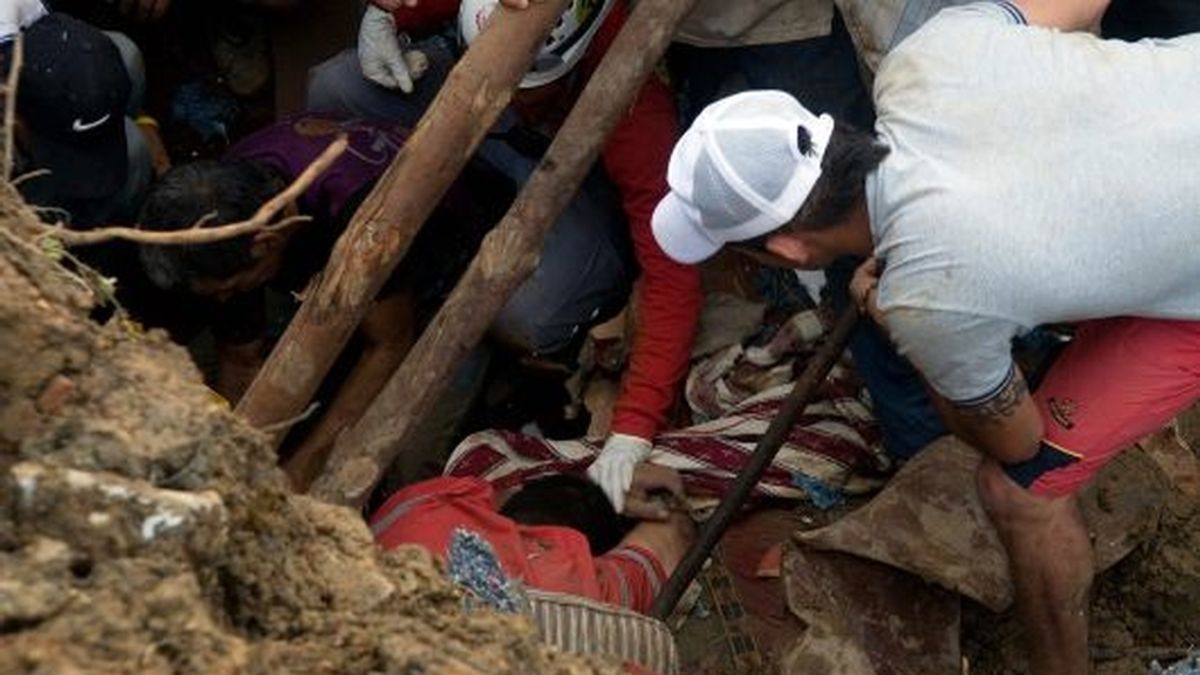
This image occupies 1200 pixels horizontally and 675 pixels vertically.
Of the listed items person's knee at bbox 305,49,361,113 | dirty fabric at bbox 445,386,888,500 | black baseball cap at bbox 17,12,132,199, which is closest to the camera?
black baseball cap at bbox 17,12,132,199

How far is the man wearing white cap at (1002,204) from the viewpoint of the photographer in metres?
2.59

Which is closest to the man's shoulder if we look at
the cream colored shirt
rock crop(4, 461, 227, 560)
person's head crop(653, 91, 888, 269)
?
person's head crop(653, 91, 888, 269)

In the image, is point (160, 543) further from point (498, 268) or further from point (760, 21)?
point (760, 21)

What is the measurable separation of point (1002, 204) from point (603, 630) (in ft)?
3.62

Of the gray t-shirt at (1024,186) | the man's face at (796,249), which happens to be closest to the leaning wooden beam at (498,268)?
the man's face at (796,249)

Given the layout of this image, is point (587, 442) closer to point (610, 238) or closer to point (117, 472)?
point (610, 238)

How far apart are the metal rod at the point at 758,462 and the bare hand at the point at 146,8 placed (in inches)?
99.4

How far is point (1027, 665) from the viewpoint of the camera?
11.9 feet

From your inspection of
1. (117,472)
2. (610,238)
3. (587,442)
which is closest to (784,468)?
(587,442)

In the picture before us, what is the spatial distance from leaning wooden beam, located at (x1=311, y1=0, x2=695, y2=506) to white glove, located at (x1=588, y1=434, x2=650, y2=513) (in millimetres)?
1057

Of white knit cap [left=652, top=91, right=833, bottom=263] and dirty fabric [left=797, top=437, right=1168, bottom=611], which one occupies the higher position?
white knit cap [left=652, top=91, right=833, bottom=263]

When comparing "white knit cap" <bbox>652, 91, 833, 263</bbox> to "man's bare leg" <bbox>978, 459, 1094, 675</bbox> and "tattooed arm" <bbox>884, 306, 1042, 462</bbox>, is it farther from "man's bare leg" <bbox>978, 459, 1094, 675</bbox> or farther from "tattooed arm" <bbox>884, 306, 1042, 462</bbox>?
"man's bare leg" <bbox>978, 459, 1094, 675</bbox>

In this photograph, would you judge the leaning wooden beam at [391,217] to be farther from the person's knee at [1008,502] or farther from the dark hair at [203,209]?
the person's knee at [1008,502]

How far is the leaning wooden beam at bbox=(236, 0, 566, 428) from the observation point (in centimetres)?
270
